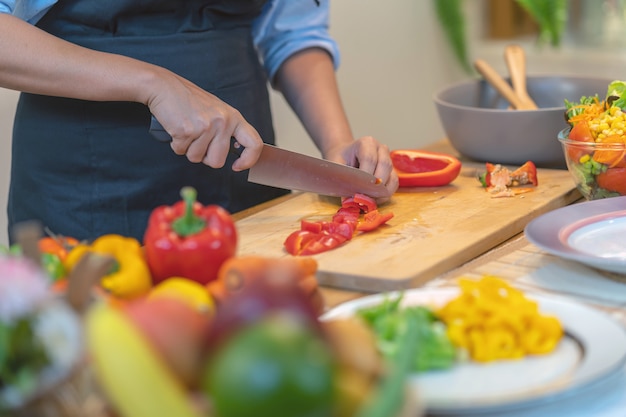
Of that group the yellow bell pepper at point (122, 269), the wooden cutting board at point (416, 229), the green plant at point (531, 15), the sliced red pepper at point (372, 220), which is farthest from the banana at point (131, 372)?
the green plant at point (531, 15)

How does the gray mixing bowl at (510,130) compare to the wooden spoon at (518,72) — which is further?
the wooden spoon at (518,72)

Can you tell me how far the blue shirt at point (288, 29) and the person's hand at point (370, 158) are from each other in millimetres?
326

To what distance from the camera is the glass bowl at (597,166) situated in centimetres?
148

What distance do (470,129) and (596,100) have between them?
1.16ft

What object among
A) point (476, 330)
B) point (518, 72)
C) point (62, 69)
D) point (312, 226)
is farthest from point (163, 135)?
point (518, 72)

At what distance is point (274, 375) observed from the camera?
57 cm

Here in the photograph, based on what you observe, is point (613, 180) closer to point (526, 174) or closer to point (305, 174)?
point (526, 174)

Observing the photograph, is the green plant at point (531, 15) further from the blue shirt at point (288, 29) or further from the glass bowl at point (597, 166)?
the glass bowl at point (597, 166)

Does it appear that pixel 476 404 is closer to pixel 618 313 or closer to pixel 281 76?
pixel 618 313

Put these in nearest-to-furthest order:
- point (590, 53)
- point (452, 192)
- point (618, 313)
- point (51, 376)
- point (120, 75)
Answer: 1. point (51, 376)
2. point (618, 313)
3. point (120, 75)
4. point (452, 192)
5. point (590, 53)

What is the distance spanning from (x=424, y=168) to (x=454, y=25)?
68.5 inches

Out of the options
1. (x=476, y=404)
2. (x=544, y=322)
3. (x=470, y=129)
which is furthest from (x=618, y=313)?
(x=470, y=129)

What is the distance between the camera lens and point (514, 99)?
205 centimetres

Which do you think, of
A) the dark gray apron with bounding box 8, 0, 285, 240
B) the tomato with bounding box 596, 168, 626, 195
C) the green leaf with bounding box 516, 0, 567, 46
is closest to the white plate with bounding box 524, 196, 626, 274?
the tomato with bounding box 596, 168, 626, 195
